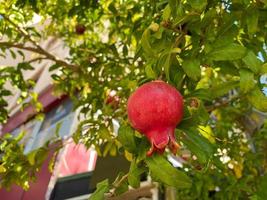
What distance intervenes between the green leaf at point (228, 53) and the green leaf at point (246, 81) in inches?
2.2

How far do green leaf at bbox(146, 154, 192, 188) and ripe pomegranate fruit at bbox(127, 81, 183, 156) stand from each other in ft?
0.13

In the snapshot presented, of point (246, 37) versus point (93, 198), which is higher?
point (246, 37)

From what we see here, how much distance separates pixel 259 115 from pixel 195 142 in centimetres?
350

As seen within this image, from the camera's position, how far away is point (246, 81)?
1.14 meters

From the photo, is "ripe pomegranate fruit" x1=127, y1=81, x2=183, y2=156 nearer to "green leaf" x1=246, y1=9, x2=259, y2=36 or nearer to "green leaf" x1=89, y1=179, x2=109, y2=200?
"green leaf" x1=89, y1=179, x2=109, y2=200

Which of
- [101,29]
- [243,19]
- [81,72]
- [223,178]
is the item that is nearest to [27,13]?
[81,72]

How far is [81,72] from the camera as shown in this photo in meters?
3.52

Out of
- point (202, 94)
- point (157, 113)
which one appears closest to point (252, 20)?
point (202, 94)

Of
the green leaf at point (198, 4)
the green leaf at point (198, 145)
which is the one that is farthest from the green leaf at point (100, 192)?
the green leaf at point (198, 4)

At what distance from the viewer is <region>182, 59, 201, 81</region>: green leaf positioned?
118 centimetres

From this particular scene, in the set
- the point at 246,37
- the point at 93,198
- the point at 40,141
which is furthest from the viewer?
the point at 40,141

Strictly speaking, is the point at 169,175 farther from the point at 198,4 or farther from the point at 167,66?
the point at 198,4

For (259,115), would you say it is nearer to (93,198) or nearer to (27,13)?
(27,13)

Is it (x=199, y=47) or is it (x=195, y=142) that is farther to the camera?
(x=199, y=47)
